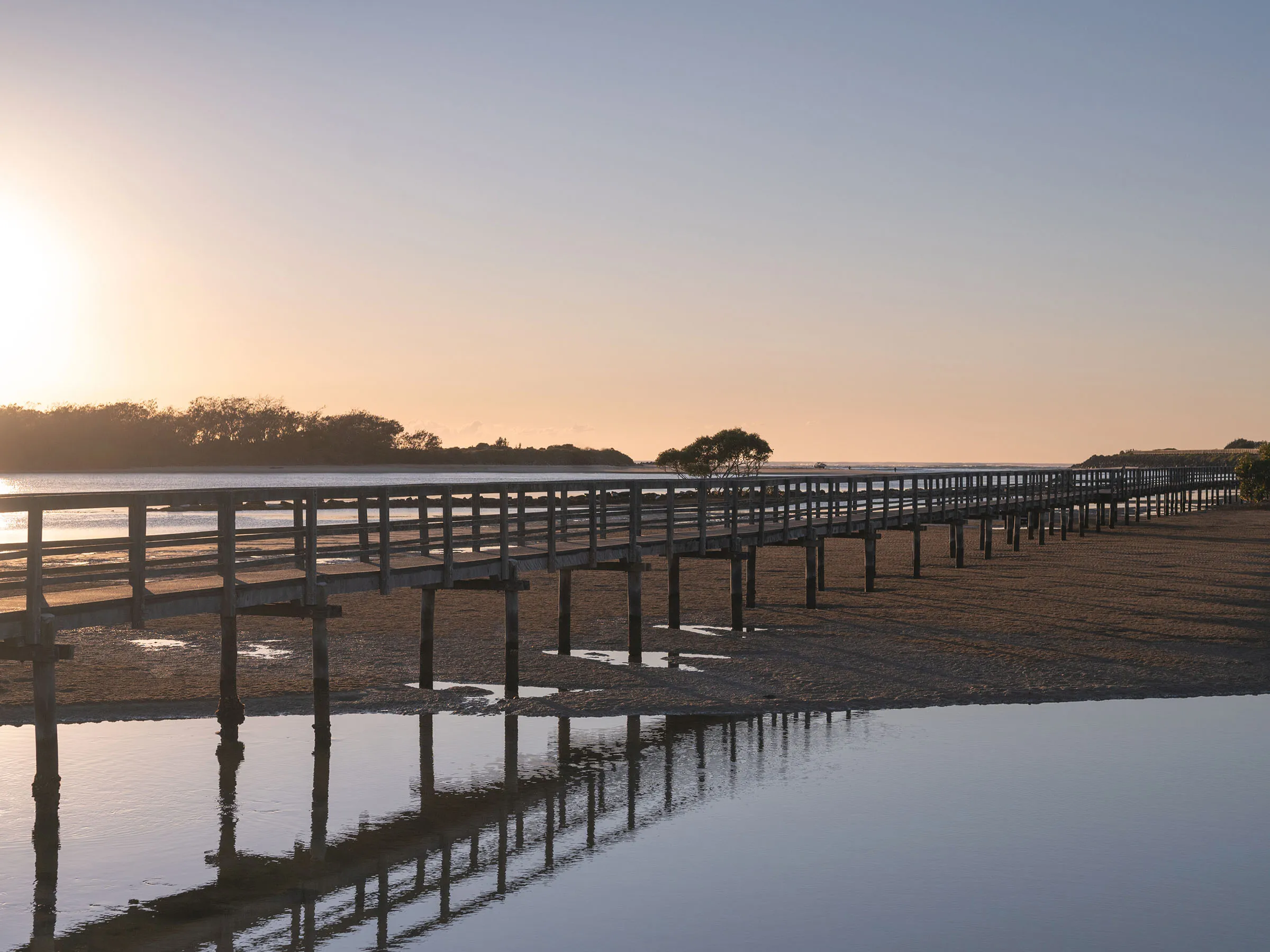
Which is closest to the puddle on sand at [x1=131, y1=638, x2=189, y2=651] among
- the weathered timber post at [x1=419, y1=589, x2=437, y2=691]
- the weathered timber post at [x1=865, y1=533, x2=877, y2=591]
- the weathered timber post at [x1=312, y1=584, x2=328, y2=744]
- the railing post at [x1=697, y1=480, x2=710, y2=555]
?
the weathered timber post at [x1=419, y1=589, x2=437, y2=691]

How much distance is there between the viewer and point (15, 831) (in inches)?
467

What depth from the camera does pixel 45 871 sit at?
10.8 meters

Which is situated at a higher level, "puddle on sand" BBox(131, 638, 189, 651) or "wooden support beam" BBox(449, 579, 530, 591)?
"wooden support beam" BBox(449, 579, 530, 591)

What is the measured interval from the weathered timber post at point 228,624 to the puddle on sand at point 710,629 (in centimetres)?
994

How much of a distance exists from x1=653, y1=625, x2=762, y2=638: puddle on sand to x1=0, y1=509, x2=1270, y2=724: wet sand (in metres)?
0.31

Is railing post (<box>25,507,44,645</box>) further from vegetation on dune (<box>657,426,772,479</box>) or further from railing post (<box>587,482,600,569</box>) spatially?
vegetation on dune (<box>657,426,772,479</box>)

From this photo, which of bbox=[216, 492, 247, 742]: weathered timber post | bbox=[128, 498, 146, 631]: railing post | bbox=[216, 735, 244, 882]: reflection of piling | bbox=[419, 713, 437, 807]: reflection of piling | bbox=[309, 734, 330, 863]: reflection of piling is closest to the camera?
bbox=[216, 735, 244, 882]: reflection of piling

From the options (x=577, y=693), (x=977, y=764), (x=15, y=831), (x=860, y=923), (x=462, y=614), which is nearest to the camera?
(x=860, y=923)

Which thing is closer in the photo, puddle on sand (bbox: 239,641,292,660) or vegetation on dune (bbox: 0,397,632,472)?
puddle on sand (bbox: 239,641,292,660)

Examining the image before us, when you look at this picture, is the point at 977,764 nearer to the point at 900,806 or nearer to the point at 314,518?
the point at 900,806

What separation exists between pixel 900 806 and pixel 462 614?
15.0 metres

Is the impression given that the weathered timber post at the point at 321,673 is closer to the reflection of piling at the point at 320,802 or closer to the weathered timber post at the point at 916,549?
the reflection of piling at the point at 320,802

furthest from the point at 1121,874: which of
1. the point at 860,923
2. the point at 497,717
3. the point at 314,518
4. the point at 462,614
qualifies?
the point at 462,614

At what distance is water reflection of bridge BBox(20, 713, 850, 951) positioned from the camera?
9594mm
